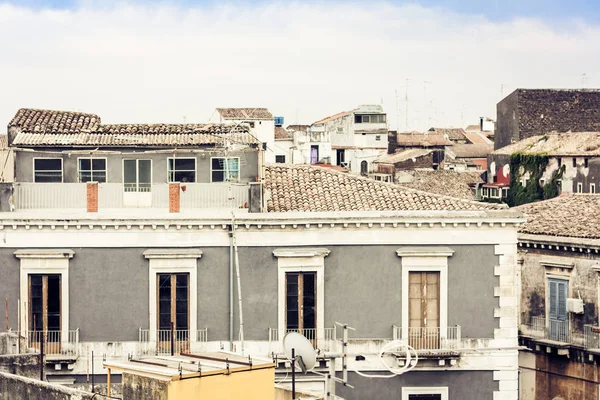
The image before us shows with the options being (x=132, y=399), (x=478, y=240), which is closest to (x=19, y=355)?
(x=132, y=399)

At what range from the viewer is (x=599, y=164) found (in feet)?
212

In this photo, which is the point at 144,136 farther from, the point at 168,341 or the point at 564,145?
the point at 564,145

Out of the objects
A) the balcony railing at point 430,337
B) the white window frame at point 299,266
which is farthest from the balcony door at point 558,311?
the white window frame at point 299,266

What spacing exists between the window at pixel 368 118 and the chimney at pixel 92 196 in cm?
7207

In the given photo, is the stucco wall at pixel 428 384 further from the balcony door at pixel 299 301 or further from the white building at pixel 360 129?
the white building at pixel 360 129

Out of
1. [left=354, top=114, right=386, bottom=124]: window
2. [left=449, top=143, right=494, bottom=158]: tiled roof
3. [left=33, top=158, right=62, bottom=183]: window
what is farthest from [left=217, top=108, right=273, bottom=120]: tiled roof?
[left=33, top=158, right=62, bottom=183]: window

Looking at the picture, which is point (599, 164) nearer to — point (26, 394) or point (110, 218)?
point (110, 218)

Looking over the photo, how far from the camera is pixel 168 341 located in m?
35.1

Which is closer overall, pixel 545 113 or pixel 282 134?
pixel 545 113

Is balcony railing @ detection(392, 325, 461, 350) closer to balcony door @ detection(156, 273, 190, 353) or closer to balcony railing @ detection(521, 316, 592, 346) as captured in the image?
balcony door @ detection(156, 273, 190, 353)

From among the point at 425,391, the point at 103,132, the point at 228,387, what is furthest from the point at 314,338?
the point at 228,387

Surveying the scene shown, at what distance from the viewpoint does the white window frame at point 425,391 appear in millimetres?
35438

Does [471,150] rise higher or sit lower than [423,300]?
higher

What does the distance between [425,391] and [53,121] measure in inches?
503
